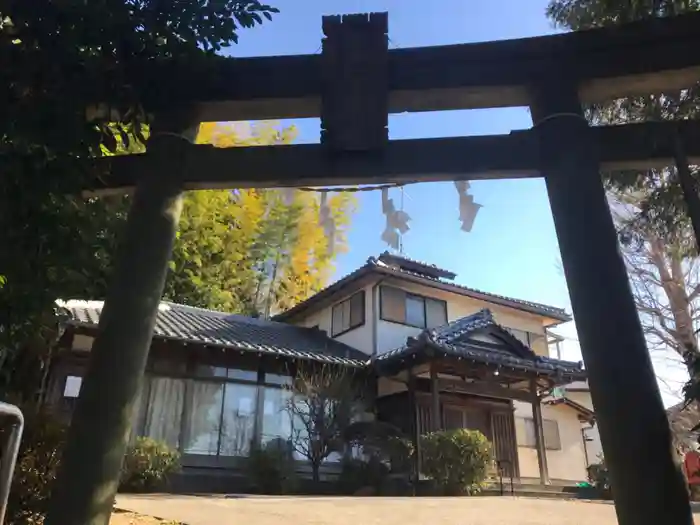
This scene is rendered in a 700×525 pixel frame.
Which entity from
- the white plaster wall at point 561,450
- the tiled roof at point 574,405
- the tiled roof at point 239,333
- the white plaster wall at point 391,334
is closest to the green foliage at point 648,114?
the tiled roof at point 239,333

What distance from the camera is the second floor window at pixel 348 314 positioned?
17.0 metres

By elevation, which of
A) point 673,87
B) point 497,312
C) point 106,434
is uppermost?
point 497,312

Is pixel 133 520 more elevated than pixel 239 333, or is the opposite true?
pixel 239 333

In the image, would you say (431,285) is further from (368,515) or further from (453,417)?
(368,515)

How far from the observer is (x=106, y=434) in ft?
9.02

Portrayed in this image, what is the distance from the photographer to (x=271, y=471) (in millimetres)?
11969

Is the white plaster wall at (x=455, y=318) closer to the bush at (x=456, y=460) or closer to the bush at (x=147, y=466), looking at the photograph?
the bush at (x=456, y=460)

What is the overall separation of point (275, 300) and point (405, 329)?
8658 mm

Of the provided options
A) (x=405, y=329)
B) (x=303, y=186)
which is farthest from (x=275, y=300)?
(x=303, y=186)

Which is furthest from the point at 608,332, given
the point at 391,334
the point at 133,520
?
the point at 391,334

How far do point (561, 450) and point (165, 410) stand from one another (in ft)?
43.7

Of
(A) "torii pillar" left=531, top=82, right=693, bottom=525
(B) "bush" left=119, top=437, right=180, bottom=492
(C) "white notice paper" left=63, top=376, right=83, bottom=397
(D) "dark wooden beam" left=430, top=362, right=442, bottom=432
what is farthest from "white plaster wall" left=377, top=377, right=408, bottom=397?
(A) "torii pillar" left=531, top=82, right=693, bottom=525

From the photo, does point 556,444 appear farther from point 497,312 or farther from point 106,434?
point 106,434

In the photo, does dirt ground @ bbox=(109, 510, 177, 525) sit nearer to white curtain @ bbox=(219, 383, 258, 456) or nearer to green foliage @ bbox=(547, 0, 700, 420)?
green foliage @ bbox=(547, 0, 700, 420)
